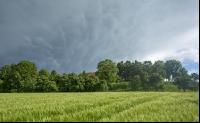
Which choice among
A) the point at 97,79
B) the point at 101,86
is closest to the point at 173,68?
the point at 97,79

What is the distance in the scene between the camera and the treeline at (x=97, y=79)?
356 ft

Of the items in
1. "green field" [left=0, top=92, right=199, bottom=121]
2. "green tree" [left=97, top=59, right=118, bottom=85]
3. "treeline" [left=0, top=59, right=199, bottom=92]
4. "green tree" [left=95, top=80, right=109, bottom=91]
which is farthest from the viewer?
"green tree" [left=97, top=59, right=118, bottom=85]

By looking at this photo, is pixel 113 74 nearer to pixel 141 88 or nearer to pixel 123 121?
pixel 141 88

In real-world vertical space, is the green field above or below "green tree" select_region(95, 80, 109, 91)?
below

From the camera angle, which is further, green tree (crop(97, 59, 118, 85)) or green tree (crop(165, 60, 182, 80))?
green tree (crop(165, 60, 182, 80))

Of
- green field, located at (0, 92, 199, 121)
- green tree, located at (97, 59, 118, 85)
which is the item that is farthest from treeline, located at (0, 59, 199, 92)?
green field, located at (0, 92, 199, 121)

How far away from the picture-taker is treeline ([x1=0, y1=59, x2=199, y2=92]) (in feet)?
356

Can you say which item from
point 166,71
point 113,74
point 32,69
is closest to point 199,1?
point 113,74

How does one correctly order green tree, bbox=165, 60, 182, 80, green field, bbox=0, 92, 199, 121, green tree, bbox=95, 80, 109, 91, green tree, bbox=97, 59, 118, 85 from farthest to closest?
green tree, bbox=165, 60, 182, 80 < green tree, bbox=97, 59, 118, 85 < green tree, bbox=95, 80, 109, 91 < green field, bbox=0, 92, 199, 121

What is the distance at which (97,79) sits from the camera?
109625 mm

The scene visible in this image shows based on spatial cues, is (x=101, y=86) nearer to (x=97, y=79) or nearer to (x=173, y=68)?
(x=97, y=79)

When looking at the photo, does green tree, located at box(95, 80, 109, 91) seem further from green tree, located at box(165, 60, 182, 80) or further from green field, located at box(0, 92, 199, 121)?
green field, located at box(0, 92, 199, 121)

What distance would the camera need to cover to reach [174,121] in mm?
10594

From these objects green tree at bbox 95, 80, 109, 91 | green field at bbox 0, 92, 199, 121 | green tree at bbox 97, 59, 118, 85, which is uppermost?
green tree at bbox 97, 59, 118, 85
